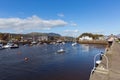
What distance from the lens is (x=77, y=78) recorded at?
26016 mm

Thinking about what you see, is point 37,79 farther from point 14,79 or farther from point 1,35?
point 1,35

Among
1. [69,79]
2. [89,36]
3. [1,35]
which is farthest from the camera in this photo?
[89,36]

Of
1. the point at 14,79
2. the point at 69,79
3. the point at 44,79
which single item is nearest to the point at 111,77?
the point at 69,79

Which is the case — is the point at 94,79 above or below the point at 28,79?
above

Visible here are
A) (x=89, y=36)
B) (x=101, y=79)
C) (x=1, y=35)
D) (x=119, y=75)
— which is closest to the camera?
(x=101, y=79)

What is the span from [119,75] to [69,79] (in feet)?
38.2

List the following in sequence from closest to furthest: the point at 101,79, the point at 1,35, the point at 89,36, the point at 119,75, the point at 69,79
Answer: the point at 101,79 < the point at 119,75 < the point at 69,79 < the point at 1,35 < the point at 89,36

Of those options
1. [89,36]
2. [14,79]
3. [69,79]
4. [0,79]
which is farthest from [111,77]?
[89,36]

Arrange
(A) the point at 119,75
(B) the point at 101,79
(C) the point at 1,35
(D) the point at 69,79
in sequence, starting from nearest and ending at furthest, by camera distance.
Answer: (B) the point at 101,79 < (A) the point at 119,75 < (D) the point at 69,79 < (C) the point at 1,35

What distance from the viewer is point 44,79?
2616cm

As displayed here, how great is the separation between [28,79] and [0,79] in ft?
14.6

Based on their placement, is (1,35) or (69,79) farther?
(1,35)

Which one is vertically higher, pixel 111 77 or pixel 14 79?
pixel 111 77

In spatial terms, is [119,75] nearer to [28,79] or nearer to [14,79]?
[28,79]
